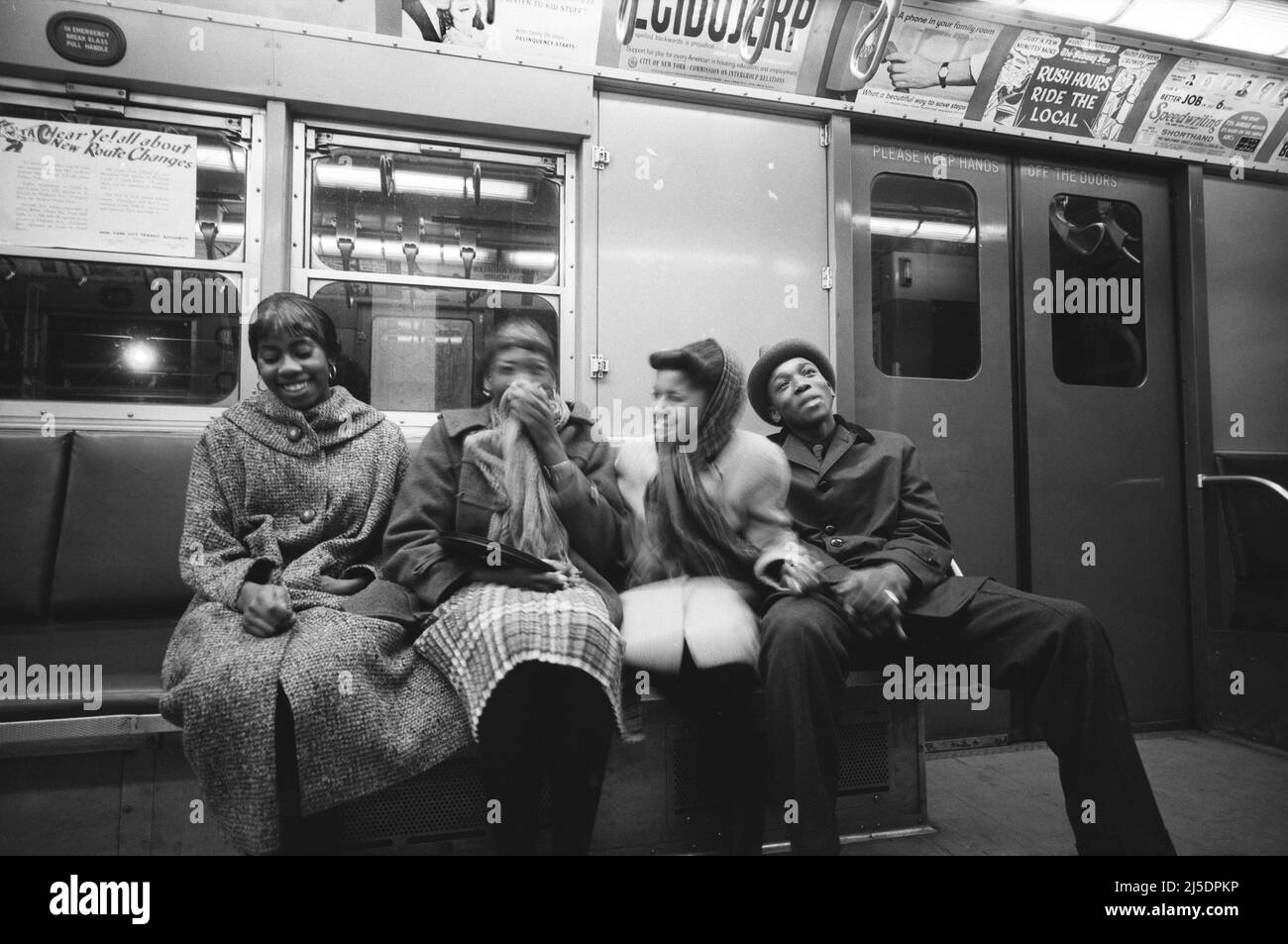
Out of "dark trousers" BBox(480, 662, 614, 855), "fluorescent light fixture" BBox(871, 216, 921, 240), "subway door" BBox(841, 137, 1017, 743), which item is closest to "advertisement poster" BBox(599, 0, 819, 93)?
"subway door" BBox(841, 137, 1017, 743)

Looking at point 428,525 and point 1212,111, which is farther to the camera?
point 1212,111

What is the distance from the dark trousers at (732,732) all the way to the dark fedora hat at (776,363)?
1019 millimetres

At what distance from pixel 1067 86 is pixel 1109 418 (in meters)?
1.60

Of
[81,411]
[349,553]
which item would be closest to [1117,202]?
[349,553]

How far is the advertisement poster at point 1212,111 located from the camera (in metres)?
3.23

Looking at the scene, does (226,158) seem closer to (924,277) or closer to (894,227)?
(894,227)

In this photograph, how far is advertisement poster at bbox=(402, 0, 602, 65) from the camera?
2451 millimetres

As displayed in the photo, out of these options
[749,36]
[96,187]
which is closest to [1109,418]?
[749,36]

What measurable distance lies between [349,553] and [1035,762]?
9.12 feet

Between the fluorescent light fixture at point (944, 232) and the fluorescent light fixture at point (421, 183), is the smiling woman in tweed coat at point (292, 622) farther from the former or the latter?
the fluorescent light fixture at point (944, 232)

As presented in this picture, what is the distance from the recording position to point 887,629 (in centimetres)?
175

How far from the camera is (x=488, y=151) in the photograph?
2590mm
